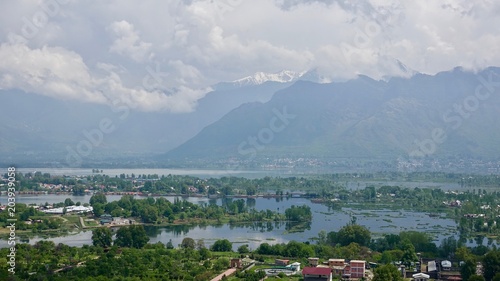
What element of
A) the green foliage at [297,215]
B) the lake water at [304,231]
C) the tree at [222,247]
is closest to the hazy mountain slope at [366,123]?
the lake water at [304,231]

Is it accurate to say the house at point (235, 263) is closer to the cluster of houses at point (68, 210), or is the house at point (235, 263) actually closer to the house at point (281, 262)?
the house at point (281, 262)

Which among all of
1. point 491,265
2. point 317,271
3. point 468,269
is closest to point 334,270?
point 317,271

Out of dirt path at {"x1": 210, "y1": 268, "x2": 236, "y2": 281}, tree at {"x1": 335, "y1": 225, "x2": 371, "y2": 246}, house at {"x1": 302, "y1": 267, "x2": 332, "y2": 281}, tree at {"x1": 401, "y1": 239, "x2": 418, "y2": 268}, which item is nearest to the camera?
house at {"x1": 302, "y1": 267, "x2": 332, "y2": 281}

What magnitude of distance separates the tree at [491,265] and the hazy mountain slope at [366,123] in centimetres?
6258

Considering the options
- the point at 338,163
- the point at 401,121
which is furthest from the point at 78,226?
the point at 401,121

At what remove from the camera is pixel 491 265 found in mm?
16266

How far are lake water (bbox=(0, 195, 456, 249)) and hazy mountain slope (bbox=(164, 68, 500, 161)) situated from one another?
46.3 m

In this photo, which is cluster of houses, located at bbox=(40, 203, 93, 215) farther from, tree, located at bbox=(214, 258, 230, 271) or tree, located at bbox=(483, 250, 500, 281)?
tree, located at bbox=(483, 250, 500, 281)

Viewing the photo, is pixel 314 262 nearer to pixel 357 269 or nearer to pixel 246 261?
pixel 357 269

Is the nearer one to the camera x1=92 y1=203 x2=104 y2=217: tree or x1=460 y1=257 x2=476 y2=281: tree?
x1=460 y1=257 x2=476 y2=281: tree

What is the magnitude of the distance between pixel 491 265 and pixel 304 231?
11.2m

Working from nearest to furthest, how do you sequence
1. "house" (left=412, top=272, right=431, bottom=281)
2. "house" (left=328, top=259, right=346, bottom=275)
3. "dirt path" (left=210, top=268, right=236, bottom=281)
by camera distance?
"house" (left=412, top=272, right=431, bottom=281)
"dirt path" (left=210, top=268, right=236, bottom=281)
"house" (left=328, top=259, right=346, bottom=275)

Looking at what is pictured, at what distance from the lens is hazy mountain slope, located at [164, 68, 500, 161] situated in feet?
268

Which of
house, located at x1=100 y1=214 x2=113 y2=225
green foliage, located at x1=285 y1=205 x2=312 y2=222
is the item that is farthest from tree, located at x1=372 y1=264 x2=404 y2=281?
house, located at x1=100 y1=214 x2=113 y2=225
